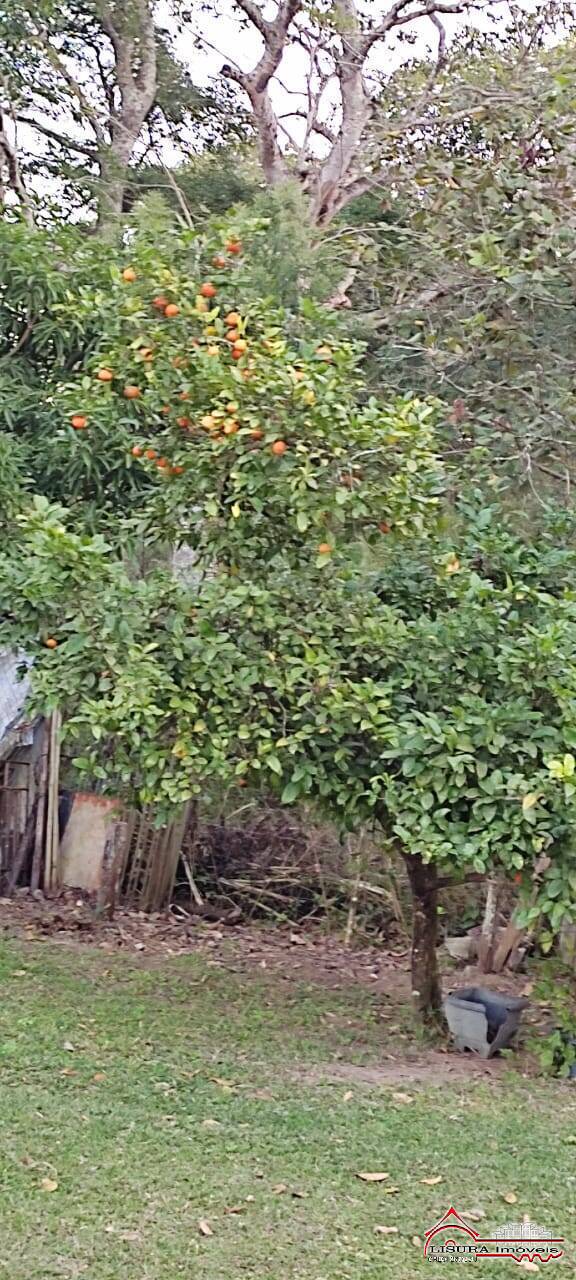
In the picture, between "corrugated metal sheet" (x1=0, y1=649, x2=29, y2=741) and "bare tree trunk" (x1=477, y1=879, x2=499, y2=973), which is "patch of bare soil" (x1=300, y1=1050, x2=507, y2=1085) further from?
"corrugated metal sheet" (x1=0, y1=649, x2=29, y2=741)

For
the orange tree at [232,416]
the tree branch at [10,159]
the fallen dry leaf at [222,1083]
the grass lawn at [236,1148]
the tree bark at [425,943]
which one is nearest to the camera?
the grass lawn at [236,1148]

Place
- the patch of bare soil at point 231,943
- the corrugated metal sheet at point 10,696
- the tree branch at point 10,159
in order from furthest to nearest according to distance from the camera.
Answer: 1. the tree branch at point 10,159
2. the corrugated metal sheet at point 10,696
3. the patch of bare soil at point 231,943

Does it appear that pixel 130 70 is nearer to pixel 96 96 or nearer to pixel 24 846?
pixel 96 96

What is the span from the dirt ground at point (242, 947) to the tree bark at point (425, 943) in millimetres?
154

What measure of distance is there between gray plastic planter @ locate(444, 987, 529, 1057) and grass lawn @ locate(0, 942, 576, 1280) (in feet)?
0.77

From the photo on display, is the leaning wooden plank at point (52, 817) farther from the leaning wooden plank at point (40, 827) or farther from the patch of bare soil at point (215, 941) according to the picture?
the patch of bare soil at point (215, 941)

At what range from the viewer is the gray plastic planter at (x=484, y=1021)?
15.8 ft

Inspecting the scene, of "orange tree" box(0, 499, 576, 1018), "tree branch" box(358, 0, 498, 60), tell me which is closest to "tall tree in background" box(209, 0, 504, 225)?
"tree branch" box(358, 0, 498, 60)

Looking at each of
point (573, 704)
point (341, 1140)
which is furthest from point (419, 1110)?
point (573, 704)

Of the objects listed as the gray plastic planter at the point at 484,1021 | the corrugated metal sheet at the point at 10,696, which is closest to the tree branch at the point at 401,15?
the corrugated metal sheet at the point at 10,696

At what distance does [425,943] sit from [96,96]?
7.91m

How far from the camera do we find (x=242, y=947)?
272 inches

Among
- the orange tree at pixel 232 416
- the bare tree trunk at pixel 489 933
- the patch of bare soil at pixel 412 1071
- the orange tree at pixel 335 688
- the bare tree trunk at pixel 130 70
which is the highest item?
the bare tree trunk at pixel 130 70

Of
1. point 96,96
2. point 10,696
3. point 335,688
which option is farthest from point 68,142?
point 335,688
